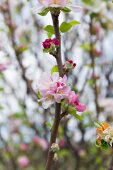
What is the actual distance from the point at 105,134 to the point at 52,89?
0.21 m

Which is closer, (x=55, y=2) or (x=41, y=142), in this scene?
(x=55, y=2)

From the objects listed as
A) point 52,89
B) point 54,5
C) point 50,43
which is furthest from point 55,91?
point 54,5

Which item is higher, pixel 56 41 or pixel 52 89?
pixel 56 41

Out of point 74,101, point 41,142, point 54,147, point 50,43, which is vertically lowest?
point 41,142

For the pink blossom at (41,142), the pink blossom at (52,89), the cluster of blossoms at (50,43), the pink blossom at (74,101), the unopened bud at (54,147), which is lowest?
the pink blossom at (41,142)

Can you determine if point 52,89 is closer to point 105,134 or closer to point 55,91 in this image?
point 55,91

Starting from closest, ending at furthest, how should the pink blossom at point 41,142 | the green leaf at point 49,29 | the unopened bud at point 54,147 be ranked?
the unopened bud at point 54,147 → the green leaf at point 49,29 → the pink blossom at point 41,142

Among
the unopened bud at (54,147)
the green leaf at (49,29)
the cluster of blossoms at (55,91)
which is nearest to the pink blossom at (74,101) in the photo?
the cluster of blossoms at (55,91)

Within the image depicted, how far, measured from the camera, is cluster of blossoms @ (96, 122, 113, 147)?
4.36 ft

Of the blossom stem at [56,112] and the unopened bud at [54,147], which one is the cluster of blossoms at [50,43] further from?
the unopened bud at [54,147]

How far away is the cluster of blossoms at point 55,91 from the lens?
1342 millimetres

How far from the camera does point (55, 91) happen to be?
136 centimetres

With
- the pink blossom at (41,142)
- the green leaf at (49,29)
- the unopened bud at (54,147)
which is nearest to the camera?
the unopened bud at (54,147)

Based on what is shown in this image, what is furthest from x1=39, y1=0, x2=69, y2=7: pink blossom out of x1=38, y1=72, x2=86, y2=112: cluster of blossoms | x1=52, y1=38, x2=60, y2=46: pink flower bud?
x1=38, y1=72, x2=86, y2=112: cluster of blossoms
